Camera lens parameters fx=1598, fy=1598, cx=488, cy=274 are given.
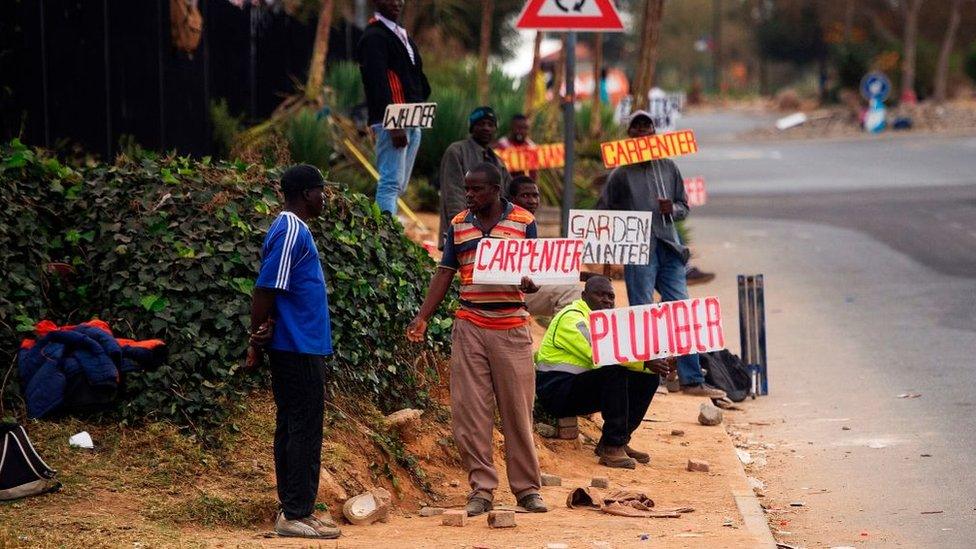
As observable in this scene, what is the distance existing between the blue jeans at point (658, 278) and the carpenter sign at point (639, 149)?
626 mm

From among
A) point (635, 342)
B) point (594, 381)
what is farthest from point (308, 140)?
point (635, 342)

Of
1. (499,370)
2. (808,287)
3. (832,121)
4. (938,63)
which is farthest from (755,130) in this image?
(499,370)

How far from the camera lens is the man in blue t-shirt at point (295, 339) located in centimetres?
682

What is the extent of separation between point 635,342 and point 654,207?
8.93 ft

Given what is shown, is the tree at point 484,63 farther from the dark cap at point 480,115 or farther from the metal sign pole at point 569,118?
the dark cap at point 480,115

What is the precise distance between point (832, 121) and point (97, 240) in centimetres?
4902

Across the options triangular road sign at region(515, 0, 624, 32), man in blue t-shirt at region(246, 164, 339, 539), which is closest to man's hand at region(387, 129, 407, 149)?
triangular road sign at region(515, 0, 624, 32)

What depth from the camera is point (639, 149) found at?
36.9 feet

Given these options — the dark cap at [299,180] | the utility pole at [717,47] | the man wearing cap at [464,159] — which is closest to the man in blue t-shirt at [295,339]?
the dark cap at [299,180]

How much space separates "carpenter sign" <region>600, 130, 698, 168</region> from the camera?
11.2 meters

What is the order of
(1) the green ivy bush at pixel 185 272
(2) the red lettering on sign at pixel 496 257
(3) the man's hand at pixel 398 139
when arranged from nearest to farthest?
(2) the red lettering on sign at pixel 496 257
(1) the green ivy bush at pixel 185 272
(3) the man's hand at pixel 398 139

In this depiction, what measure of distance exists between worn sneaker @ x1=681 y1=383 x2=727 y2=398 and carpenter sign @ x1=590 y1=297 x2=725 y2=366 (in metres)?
2.45

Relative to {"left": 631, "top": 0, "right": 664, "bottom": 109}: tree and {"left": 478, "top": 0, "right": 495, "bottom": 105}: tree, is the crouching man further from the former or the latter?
{"left": 631, "top": 0, "right": 664, "bottom": 109}: tree

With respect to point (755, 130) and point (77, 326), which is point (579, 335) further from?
point (755, 130)
